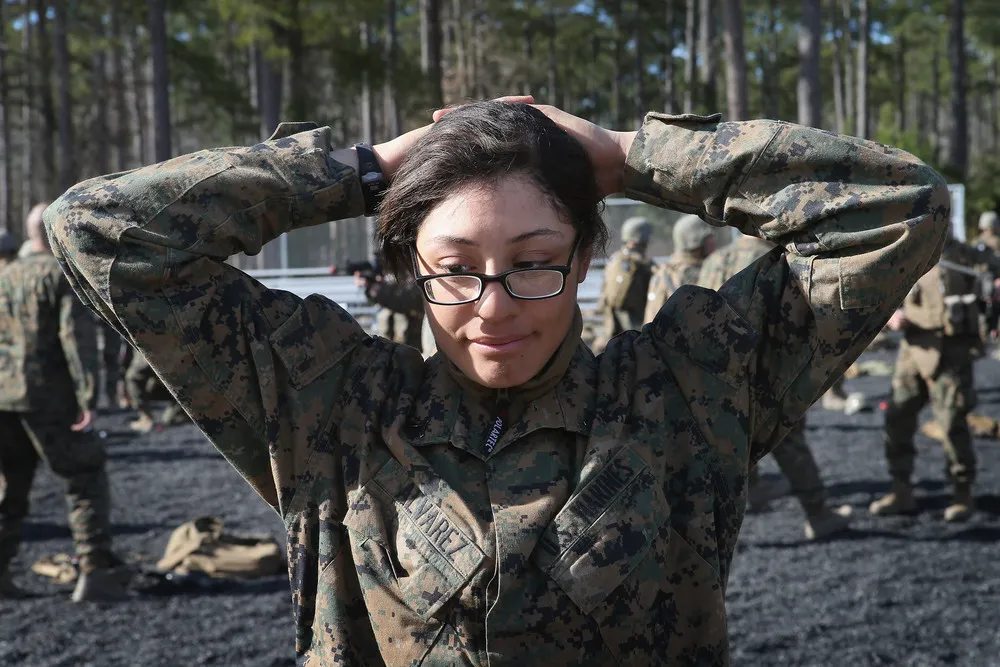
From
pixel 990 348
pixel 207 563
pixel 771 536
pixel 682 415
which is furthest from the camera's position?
pixel 990 348

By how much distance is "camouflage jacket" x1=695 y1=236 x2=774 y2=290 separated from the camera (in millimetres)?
6043

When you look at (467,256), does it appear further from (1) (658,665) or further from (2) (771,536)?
(2) (771,536)

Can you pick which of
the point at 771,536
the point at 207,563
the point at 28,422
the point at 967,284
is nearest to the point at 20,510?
the point at 28,422

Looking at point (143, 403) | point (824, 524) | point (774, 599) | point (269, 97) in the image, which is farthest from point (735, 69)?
point (269, 97)

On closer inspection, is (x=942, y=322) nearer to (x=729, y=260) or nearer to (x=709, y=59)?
(x=729, y=260)

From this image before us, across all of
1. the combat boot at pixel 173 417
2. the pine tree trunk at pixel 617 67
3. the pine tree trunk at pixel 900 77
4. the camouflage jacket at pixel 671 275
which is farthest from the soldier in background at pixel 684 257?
the pine tree trunk at pixel 900 77

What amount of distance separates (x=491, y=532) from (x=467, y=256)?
0.43 metres

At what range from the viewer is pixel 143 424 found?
11.1m

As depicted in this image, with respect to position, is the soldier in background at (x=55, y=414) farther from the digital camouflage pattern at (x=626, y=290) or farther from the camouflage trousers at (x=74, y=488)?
the digital camouflage pattern at (x=626, y=290)

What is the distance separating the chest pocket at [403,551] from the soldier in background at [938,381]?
586 centimetres

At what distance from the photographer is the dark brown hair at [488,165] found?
5.23 feet

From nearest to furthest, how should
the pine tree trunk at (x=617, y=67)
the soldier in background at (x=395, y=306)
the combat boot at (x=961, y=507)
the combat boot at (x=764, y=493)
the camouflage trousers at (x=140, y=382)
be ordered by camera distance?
the combat boot at (x=961, y=507) < the soldier in background at (x=395, y=306) < the combat boot at (x=764, y=493) < the camouflage trousers at (x=140, y=382) < the pine tree trunk at (x=617, y=67)

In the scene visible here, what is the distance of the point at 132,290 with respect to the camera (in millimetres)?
1605

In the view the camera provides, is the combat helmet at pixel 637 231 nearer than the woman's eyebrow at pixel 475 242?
No
